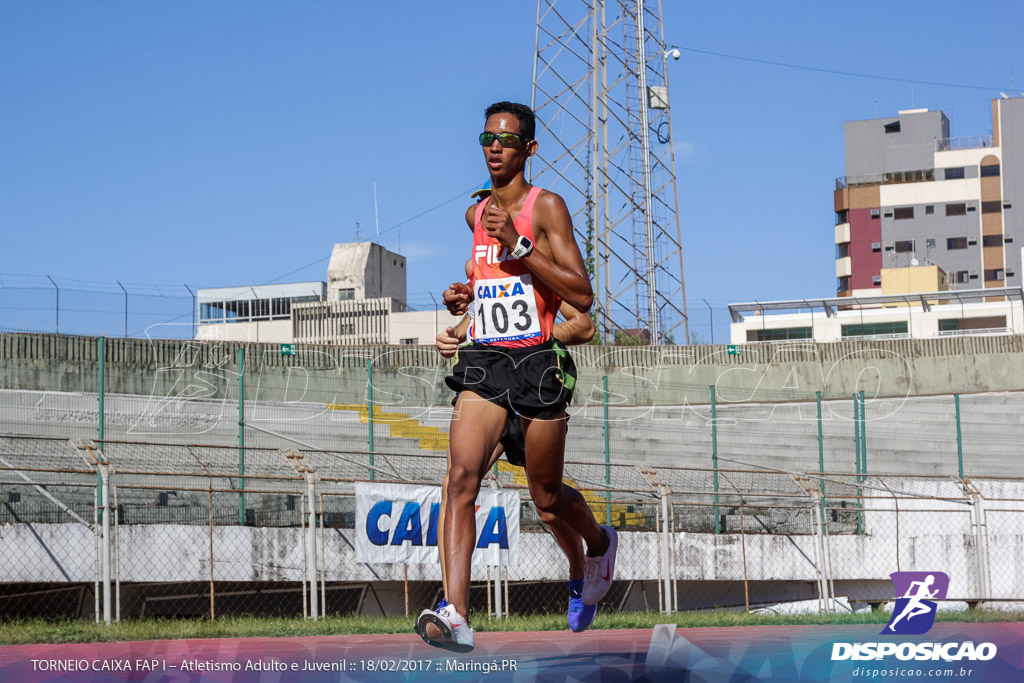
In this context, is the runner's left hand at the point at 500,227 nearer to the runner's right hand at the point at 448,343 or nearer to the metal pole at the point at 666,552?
the runner's right hand at the point at 448,343

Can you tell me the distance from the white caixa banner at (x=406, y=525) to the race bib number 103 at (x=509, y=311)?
27.0ft

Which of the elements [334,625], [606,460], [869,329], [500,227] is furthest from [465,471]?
[869,329]

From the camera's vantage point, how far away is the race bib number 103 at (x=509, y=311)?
5258mm

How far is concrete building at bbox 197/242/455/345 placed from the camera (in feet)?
194

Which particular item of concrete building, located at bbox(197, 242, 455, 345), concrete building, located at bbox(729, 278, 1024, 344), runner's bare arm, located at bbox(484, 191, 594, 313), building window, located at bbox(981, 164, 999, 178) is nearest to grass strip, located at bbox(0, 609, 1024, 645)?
runner's bare arm, located at bbox(484, 191, 594, 313)

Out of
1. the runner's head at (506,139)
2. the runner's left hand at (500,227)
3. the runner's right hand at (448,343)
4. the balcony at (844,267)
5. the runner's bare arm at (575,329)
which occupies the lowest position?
the runner's right hand at (448,343)

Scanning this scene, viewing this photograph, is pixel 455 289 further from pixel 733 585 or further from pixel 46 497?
pixel 733 585

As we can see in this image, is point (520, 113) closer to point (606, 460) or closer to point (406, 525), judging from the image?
point (406, 525)

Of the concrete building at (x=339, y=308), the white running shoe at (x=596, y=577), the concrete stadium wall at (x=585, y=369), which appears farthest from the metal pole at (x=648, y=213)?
the white running shoe at (x=596, y=577)

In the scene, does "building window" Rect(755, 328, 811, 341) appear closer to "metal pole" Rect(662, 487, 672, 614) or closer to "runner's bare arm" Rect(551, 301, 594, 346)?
"metal pole" Rect(662, 487, 672, 614)

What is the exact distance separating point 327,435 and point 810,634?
11.8 m

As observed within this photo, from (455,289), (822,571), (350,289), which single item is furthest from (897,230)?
(455,289)

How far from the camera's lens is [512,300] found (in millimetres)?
Answer: 5281

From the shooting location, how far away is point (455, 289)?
530cm
